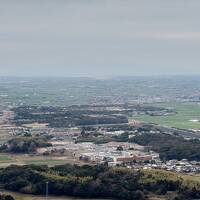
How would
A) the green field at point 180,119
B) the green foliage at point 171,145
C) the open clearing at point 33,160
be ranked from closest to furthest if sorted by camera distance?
the open clearing at point 33,160 < the green foliage at point 171,145 < the green field at point 180,119

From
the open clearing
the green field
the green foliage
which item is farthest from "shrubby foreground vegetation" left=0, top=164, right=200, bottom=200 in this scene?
the green field

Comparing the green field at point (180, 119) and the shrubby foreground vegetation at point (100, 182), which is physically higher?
the shrubby foreground vegetation at point (100, 182)

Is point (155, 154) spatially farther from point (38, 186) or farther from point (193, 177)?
point (38, 186)

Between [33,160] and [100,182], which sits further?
[33,160]

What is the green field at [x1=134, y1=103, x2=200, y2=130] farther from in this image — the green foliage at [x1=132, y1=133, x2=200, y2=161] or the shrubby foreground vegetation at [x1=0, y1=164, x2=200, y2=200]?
the shrubby foreground vegetation at [x1=0, y1=164, x2=200, y2=200]

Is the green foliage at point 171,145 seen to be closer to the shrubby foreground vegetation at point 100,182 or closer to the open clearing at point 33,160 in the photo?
the open clearing at point 33,160

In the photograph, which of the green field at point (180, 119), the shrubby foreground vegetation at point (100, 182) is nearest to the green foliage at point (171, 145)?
the shrubby foreground vegetation at point (100, 182)

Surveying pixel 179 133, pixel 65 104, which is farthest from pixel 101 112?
pixel 179 133

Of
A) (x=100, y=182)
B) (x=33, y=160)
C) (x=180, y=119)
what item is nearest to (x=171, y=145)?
(x=33, y=160)

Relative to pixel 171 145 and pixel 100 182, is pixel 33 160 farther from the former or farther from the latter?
pixel 100 182
